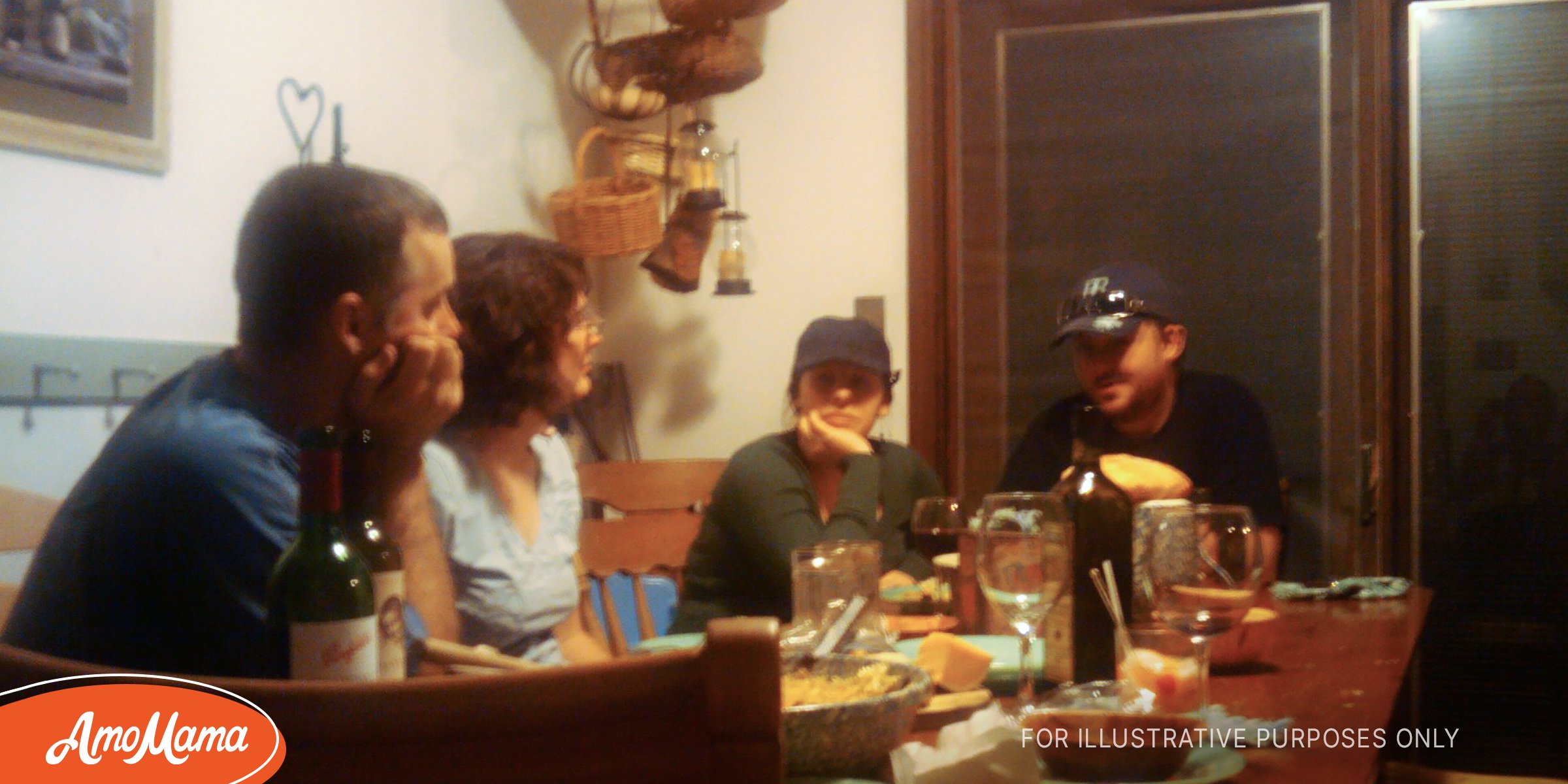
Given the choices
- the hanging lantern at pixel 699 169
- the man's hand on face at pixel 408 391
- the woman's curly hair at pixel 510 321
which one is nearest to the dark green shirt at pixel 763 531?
the woman's curly hair at pixel 510 321

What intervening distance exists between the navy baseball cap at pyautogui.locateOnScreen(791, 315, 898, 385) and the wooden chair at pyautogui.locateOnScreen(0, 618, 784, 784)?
181 cm

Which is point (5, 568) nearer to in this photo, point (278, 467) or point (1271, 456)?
point (278, 467)

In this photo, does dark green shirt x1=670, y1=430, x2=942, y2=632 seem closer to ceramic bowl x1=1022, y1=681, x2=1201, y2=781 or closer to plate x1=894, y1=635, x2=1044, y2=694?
plate x1=894, y1=635, x2=1044, y2=694

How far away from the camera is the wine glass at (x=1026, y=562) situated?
0.90 metres

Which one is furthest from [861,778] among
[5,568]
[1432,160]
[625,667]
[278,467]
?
[1432,160]

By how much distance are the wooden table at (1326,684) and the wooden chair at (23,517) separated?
2.83 ft

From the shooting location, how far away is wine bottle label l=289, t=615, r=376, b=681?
0.66 metres

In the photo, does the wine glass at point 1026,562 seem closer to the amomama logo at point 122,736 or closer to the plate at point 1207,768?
the plate at point 1207,768

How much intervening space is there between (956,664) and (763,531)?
96 cm

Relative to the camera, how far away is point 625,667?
391 mm

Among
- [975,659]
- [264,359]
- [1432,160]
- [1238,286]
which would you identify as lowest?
[975,659]

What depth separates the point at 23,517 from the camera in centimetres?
112

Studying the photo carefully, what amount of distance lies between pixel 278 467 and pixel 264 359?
0.66 ft

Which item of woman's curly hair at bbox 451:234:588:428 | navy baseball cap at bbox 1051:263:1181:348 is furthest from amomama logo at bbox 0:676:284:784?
navy baseball cap at bbox 1051:263:1181:348
